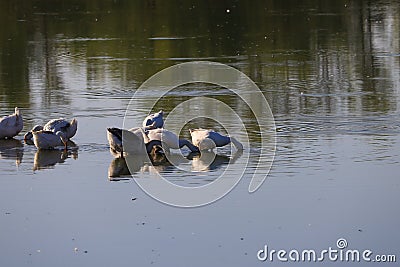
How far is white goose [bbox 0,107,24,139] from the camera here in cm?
1479

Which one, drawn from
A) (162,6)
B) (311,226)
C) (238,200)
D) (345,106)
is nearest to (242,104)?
(345,106)

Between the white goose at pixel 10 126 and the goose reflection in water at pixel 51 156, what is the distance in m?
0.88

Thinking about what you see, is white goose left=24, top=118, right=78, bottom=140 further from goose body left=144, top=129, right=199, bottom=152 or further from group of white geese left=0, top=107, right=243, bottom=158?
goose body left=144, top=129, right=199, bottom=152

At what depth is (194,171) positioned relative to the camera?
1246 cm

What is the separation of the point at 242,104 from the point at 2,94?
15.3 feet

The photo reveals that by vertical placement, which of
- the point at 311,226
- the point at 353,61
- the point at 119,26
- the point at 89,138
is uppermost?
the point at 119,26

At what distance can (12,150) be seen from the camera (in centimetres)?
1418

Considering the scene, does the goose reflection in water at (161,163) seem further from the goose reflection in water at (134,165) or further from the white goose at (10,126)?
the white goose at (10,126)

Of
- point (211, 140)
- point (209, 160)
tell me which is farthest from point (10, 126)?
point (209, 160)

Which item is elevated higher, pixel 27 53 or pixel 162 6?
pixel 162 6

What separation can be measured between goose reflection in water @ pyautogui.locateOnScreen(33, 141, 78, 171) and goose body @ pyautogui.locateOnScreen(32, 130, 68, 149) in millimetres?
87

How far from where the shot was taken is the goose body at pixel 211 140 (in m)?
13.4

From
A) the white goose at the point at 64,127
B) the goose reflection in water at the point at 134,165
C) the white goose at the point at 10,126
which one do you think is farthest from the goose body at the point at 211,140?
the white goose at the point at 10,126

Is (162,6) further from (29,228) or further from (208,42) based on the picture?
(29,228)
